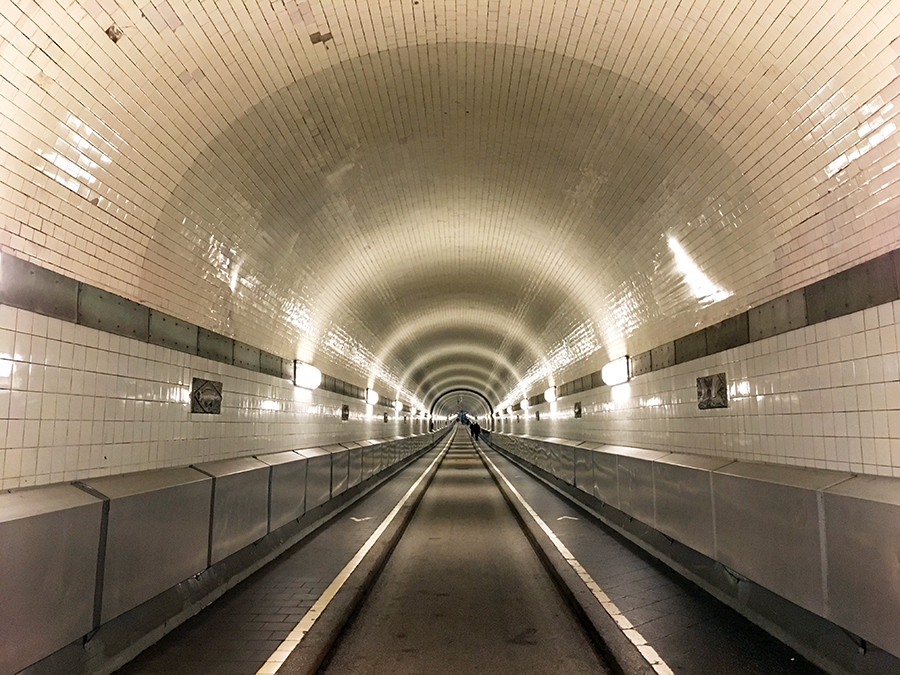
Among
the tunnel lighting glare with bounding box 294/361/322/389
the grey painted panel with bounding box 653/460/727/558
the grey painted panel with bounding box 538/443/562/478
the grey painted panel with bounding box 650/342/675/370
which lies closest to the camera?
the grey painted panel with bounding box 653/460/727/558

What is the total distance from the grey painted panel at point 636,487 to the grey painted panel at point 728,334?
174 centimetres

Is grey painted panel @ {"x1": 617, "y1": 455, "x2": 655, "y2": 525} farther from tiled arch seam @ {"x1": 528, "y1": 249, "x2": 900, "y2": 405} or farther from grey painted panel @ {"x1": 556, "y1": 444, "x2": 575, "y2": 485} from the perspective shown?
grey painted panel @ {"x1": 556, "y1": 444, "x2": 575, "y2": 485}

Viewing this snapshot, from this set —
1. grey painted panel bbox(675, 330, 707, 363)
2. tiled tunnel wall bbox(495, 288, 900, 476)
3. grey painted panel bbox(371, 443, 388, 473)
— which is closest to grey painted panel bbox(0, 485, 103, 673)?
tiled tunnel wall bbox(495, 288, 900, 476)

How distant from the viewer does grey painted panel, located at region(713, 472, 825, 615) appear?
4.14 m

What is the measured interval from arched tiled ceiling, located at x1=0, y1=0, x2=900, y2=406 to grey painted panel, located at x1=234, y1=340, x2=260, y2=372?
0.17 meters

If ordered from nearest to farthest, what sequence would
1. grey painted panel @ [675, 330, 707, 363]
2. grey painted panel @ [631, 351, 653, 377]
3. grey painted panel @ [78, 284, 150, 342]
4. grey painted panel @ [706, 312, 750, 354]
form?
grey painted panel @ [78, 284, 150, 342]
grey painted panel @ [706, 312, 750, 354]
grey painted panel @ [675, 330, 707, 363]
grey painted panel @ [631, 351, 653, 377]

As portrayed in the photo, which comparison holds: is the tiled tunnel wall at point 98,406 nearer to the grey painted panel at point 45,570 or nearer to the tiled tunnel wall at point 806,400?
the grey painted panel at point 45,570

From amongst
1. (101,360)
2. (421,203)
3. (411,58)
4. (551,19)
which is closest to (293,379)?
(421,203)

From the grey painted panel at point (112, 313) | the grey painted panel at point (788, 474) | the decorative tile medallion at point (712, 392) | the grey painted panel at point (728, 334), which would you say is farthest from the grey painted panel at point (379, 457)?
the grey painted panel at point (788, 474)

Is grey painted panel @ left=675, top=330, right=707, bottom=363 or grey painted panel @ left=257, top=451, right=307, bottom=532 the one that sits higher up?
grey painted panel @ left=675, top=330, right=707, bottom=363

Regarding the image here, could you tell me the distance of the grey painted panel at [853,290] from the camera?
3951 mm

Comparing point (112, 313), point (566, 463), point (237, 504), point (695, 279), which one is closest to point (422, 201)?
point (695, 279)

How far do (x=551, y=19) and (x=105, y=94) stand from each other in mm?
3359

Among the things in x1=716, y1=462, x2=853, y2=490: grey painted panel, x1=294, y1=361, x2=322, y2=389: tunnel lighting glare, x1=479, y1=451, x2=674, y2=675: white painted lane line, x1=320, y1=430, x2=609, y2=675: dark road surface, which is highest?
x1=294, y1=361, x2=322, y2=389: tunnel lighting glare
